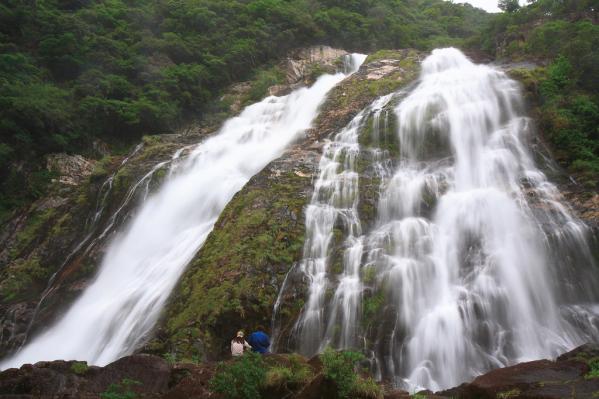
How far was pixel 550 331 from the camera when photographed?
27.3 ft

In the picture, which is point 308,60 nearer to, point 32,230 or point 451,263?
point 32,230

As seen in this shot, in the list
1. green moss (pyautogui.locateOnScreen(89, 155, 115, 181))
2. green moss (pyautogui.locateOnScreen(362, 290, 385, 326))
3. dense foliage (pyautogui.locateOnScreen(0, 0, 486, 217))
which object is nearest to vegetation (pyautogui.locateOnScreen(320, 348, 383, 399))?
green moss (pyautogui.locateOnScreen(362, 290, 385, 326))

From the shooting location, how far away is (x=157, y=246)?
1345 centimetres

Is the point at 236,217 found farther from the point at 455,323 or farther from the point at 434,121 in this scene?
the point at 434,121

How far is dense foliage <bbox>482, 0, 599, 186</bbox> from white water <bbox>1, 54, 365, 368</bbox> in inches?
382

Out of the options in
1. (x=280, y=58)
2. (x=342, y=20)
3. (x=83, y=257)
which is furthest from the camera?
(x=342, y=20)

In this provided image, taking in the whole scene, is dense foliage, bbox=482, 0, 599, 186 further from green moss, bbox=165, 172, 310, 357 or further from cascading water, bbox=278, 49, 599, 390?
green moss, bbox=165, 172, 310, 357

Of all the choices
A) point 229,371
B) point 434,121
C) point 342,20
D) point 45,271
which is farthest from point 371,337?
point 342,20

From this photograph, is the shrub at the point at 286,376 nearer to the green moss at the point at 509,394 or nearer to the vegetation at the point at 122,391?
the vegetation at the point at 122,391

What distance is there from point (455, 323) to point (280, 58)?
26.4m

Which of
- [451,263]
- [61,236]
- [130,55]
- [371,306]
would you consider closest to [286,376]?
[371,306]

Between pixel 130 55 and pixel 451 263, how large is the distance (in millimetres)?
24060

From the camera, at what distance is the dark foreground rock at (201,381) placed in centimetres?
489

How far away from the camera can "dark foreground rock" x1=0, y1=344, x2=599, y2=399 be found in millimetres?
4887
